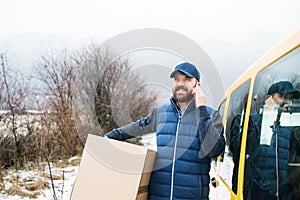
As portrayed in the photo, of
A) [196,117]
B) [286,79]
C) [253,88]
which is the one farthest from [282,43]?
[196,117]

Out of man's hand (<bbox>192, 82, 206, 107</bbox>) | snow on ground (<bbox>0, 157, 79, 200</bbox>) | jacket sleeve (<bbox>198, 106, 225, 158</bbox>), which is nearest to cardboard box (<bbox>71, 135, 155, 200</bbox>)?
jacket sleeve (<bbox>198, 106, 225, 158</bbox>)

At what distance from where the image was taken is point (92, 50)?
34.0 feet

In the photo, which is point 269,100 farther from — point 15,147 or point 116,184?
point 15,147

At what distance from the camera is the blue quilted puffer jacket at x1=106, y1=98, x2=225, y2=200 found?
209 cm

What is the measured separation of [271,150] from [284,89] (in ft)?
1.20

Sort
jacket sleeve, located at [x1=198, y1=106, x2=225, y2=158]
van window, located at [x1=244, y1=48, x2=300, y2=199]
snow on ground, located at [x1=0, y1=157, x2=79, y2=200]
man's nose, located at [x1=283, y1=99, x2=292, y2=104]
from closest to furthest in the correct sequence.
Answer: van window, located at [x1=244, y1=48, x2=300, y2=199], man's nose, located at [x1=283, y1=99, x2=292, y2=104], jacket sleeve, located at [x1=198, y1=106, x2=225, y2=158], snow on ground, located at [x1=0, y1=157, x2=79, y2=200]

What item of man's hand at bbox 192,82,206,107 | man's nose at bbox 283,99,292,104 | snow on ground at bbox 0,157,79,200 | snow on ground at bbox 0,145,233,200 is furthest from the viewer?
snow on ground at bbox 0,157,79,200

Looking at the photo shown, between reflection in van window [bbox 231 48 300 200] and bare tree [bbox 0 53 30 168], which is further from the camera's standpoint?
bare tree [bbox 0 53 30 168]

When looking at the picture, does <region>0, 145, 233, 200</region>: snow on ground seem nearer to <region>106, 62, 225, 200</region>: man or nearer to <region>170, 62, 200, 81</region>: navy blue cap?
<region>106, 62, 225, 200</region>: man

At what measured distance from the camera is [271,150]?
196 cm

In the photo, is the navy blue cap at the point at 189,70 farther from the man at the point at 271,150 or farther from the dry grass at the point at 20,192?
the dry grass at the point at 20,192

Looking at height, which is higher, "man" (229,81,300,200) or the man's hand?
the man's hand

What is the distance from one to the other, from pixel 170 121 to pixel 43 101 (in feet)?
23.0

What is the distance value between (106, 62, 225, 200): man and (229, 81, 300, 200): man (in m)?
0.25
